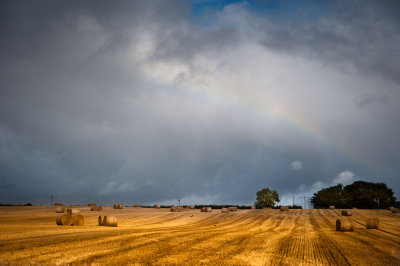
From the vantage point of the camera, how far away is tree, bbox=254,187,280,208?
101637mm

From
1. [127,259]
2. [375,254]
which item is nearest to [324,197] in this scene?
[375,254]

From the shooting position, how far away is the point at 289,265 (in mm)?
8891

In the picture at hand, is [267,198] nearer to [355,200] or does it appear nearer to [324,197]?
[324,197]

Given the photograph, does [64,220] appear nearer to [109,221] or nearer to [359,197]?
[109,221]

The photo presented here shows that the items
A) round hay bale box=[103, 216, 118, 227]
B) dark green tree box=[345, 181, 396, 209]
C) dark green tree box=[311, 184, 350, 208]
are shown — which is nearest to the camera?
round hay bale box=[103, 216, 118, 227]

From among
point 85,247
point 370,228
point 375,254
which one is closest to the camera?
point 85,247

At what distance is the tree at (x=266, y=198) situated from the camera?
4001 inches

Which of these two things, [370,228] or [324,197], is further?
[324,197]

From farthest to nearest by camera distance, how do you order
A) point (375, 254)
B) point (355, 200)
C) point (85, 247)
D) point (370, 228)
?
point (355, 200)
point (370, 228)
point (375, 254)
point (85, 247)

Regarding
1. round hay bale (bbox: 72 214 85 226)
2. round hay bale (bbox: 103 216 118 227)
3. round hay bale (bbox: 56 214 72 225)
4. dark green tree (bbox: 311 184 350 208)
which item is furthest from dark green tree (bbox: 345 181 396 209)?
round hay bale (bbox: 56 214 72 225)

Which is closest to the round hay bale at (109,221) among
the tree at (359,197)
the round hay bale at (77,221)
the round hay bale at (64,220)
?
the round hay bale at (77,221)

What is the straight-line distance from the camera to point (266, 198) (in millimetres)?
103000

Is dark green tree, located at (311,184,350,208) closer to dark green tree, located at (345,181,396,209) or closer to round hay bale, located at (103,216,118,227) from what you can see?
dark green tree, located at (345,181,396,209)

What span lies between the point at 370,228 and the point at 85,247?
21.9 meters
